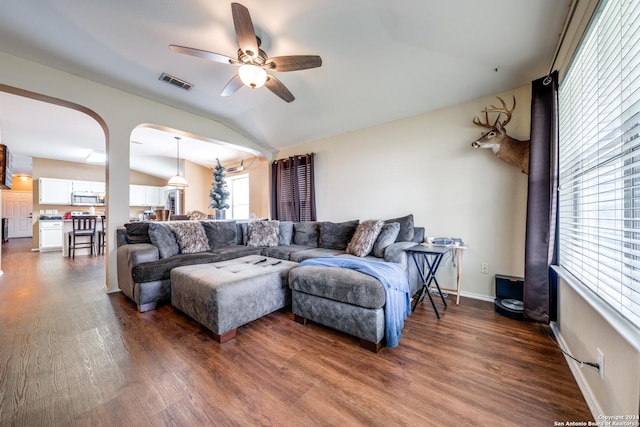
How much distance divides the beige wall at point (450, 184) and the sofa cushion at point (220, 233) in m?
2.03

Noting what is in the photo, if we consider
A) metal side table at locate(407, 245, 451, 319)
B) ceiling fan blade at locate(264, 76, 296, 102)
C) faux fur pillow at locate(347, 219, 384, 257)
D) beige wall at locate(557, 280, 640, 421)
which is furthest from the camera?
faux fur pillow at locate(347, 219, 384, 257)

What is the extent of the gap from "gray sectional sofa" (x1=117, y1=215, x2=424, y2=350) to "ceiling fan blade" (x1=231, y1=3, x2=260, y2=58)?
206 cm

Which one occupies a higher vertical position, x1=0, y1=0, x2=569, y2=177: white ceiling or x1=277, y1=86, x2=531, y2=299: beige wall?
x1=0, y1=0, x2=569, y2=177: white ceiling

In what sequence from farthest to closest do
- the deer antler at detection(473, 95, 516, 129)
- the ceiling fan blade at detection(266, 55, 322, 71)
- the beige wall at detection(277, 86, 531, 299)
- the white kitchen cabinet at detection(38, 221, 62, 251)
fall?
1. the white kitchen cabinet at detection(38, 221, 62, 251)
2. the beige wall at detection(277, 86, 531, 299)
3. the deer antler at detection(473, 95, 516, 129)
4. the ceiling fan blade at detection(266, 55, 322, 71)

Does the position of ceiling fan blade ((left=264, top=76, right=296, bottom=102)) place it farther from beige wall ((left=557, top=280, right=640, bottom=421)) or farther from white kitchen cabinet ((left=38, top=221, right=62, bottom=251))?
white kitchen cabinet ((left=38, top=221, right=62, bottom=251))

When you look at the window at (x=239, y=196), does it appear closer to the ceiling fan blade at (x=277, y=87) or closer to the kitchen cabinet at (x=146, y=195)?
the kitchen cabinet at (x=146, y=195)

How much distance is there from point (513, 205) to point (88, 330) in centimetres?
454

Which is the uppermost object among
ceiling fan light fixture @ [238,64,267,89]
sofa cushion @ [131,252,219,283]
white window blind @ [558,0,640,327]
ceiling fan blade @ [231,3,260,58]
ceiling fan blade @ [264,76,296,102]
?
ceiling fan blade @ [231,3,260,58]

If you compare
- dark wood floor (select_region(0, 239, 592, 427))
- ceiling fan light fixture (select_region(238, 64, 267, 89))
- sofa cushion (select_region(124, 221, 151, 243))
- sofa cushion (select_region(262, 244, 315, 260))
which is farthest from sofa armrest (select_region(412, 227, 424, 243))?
sofa cushion (select_region(124, 221, 151, 243))

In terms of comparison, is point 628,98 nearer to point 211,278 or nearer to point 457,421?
point 457,421

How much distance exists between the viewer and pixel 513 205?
2.66m

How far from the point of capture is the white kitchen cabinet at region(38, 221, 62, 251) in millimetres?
6258

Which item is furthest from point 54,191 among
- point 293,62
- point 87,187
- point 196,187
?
point 293,62

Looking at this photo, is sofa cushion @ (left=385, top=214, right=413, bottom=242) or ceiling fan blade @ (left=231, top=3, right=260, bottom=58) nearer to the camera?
ceiling fan blade @ (left=231, top=3, right=260, bottom=58)
